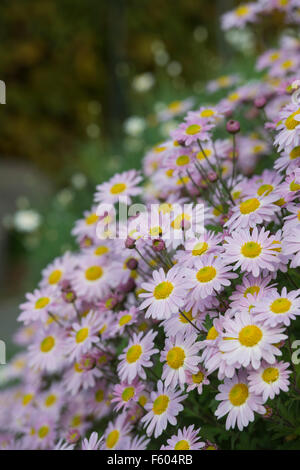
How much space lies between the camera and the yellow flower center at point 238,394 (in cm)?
115

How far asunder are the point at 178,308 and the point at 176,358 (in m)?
0.11

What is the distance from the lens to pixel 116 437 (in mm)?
1466

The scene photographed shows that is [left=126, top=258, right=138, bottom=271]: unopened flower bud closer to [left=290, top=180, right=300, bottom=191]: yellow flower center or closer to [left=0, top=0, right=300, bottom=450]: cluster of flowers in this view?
[left=0, top=0, right=300, bottom=450]: cluster of flowers

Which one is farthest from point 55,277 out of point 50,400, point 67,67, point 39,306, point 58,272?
point 67,67

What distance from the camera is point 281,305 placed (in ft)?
3.71

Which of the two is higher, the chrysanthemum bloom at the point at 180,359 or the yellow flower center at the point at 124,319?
the yellow flower center at the point at 124,319

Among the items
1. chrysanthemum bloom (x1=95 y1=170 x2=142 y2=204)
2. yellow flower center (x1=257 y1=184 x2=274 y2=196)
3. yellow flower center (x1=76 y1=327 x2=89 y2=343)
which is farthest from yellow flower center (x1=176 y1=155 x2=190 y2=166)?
yellow flower center (x1=76 y1=327 x2=89 y2=343)

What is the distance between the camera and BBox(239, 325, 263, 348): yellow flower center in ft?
3.64

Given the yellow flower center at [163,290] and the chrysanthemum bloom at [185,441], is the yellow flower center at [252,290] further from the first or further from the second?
the chrysanthemum bloom at [185,441]

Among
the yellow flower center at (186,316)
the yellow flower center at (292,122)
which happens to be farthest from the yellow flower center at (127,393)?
the yellow flower center at (292,122)

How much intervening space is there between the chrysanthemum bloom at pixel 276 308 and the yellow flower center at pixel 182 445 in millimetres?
349

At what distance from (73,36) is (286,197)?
8.86 meters
